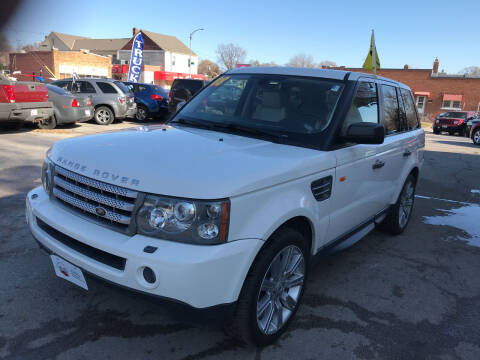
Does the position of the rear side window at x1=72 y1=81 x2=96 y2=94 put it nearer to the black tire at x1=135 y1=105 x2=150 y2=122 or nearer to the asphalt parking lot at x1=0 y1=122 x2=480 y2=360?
the black tire at x1=135 y1=105 x2=150 y2=122

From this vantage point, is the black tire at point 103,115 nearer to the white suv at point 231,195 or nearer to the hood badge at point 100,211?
the white suv at point 231,195

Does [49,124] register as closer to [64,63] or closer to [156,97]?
[156,97]

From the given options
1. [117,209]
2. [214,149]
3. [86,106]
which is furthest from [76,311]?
[86,106]

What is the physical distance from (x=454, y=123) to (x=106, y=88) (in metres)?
22.1

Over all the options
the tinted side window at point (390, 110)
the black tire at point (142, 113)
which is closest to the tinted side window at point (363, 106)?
the tinted side window at point (390, 110)

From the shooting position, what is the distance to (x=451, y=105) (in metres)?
46.2

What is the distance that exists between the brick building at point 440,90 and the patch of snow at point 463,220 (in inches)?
1713

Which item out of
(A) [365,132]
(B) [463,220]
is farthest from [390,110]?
(B) [463,220]

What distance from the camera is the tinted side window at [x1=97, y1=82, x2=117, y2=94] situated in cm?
1439

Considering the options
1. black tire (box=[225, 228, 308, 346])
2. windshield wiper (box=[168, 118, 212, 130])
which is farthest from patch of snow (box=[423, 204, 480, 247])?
windshield wiper (box=[168, 118, 212, 130])

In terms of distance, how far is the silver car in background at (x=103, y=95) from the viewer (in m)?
14.2

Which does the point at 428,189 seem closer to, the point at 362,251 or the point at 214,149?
the point at 362,251

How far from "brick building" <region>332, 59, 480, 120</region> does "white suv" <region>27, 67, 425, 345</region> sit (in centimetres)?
4710

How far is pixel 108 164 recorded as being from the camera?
7.86 ft
